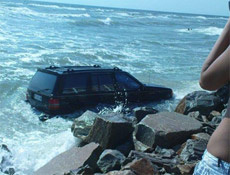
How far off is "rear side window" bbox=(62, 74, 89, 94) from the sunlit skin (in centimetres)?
761

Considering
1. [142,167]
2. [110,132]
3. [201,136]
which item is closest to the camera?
[142,167]

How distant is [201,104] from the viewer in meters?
9.29

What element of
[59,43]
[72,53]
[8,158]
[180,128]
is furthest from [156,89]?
[59,43]

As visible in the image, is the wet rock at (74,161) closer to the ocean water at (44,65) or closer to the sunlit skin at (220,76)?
the ocean water at (44,65)

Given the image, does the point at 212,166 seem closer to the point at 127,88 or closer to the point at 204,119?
the point at 204,119

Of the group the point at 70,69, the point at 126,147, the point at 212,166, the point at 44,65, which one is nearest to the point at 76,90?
the point at 70,69

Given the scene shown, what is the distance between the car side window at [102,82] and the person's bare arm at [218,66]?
795cm

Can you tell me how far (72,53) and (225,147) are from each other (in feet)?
71.6

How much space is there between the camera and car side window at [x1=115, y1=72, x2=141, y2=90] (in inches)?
411

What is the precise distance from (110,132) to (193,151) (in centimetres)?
168

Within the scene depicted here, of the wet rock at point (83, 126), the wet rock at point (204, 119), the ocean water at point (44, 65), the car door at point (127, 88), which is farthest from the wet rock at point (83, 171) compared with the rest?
the car door at point (127, 88)

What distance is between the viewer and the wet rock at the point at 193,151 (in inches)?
229

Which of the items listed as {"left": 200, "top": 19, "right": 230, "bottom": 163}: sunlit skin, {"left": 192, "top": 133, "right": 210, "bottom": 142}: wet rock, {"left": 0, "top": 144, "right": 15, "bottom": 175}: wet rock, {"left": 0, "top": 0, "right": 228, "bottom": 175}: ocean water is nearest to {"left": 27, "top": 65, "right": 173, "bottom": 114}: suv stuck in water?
{"left": 0, "top": 0, "right": 228, "bottom": 175}: ocean water

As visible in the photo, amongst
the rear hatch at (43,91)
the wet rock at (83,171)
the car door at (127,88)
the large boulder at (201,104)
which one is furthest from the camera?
the car door at (127,88)
